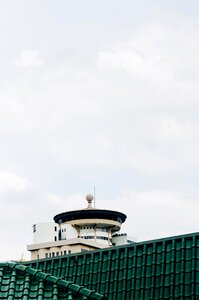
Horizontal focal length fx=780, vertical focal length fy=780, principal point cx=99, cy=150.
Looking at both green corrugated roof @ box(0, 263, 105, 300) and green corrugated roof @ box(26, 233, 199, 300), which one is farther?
green corrugated roof @ box(26, 233, 199, 300)

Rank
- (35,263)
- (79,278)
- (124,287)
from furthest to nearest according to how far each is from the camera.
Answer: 1. (35,263)
2. (79,278)
3. (124,287)

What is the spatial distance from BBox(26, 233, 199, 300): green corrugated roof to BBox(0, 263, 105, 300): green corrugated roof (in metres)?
→ 12.0

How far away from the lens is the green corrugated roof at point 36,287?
1788 inches

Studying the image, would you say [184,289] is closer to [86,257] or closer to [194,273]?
[194,273]

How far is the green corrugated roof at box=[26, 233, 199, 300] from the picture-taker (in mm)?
56656

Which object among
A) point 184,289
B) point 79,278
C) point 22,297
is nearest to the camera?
point 22,297

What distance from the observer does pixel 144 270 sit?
59.8 metres

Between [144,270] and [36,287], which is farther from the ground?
[144,270]

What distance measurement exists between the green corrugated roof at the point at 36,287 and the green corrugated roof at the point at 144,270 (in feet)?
39.5

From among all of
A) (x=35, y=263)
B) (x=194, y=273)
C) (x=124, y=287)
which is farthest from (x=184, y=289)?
(x=35, y=263)

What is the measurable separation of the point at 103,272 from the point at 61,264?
5.65 meters

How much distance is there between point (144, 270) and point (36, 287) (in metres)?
15.3

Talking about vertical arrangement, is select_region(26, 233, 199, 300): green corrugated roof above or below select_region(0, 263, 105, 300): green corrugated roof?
above

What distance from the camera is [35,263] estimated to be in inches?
2731
